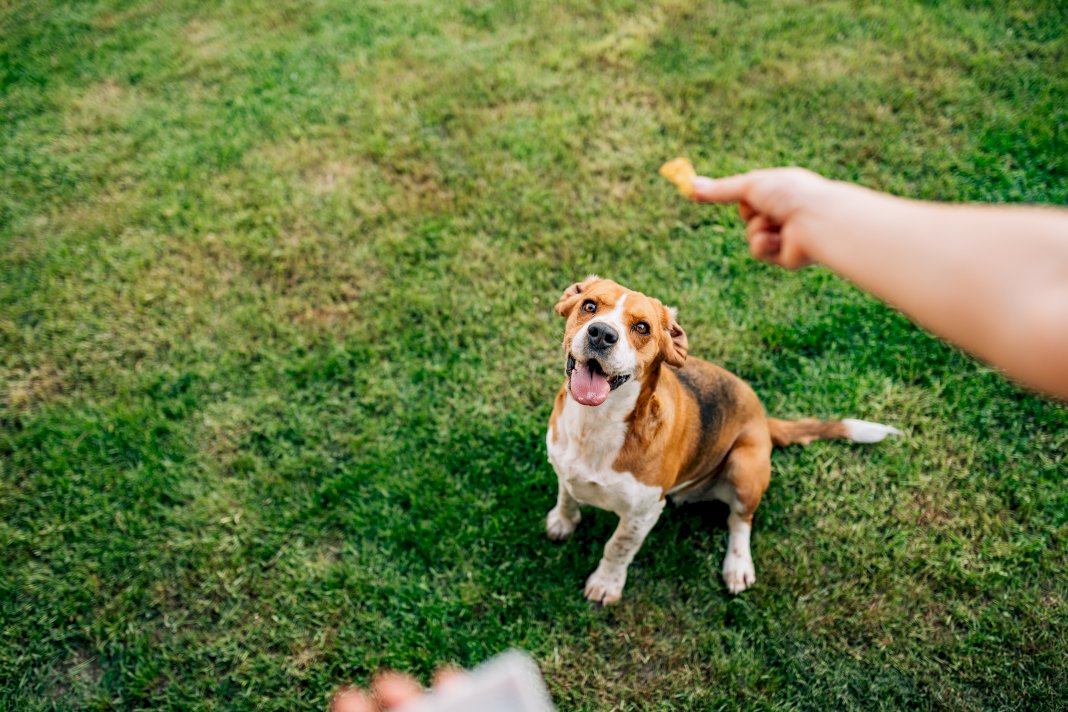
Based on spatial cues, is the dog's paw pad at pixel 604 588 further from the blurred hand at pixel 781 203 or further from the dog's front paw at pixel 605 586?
the blurred hand at pixel 781 203

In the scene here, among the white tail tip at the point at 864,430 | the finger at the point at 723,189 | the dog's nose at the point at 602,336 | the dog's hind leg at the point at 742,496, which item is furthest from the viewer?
the white tail tip at the point at 864,430

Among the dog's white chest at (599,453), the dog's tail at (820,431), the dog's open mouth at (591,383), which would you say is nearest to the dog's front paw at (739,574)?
the dog's tail at (820,431)

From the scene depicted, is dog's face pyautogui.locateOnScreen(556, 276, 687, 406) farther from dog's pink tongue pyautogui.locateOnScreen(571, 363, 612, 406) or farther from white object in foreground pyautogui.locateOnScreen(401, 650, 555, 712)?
white object in foreground pyautogui.locateOnScreen(401, 650, 555, 712)

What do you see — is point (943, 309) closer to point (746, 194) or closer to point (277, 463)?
point (746, 194)

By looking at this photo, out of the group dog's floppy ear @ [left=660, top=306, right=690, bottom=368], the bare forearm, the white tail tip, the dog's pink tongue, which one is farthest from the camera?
the white tail tip

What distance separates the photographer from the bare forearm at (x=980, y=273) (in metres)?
1.05

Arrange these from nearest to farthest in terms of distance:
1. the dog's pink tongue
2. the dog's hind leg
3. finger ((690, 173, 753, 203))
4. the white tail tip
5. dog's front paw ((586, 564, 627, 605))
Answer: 1. finger ((690, 173, 753, 203))
2. the dog's pink tongue
3. the dog's hind leg
4. dog's front paw ((586, 564, 627, 605))
5. the white tail tip

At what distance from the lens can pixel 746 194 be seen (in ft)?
6.25

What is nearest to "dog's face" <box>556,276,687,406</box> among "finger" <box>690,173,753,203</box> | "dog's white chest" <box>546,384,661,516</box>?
"dog's white chest" <box>546,384,661,516</box>

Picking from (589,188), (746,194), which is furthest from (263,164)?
(746,194)

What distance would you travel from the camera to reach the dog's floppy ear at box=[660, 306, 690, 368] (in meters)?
2.72

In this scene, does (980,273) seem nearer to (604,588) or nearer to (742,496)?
(742,496)

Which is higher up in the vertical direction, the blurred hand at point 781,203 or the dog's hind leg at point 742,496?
the blurred hand at point 781,203

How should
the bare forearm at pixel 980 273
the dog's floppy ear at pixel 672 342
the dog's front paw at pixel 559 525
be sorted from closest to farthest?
the bare forearm at pixel 980 273, the dog's floppy ear at pixel 672 342, the dog's front paw at pixel 559 525
